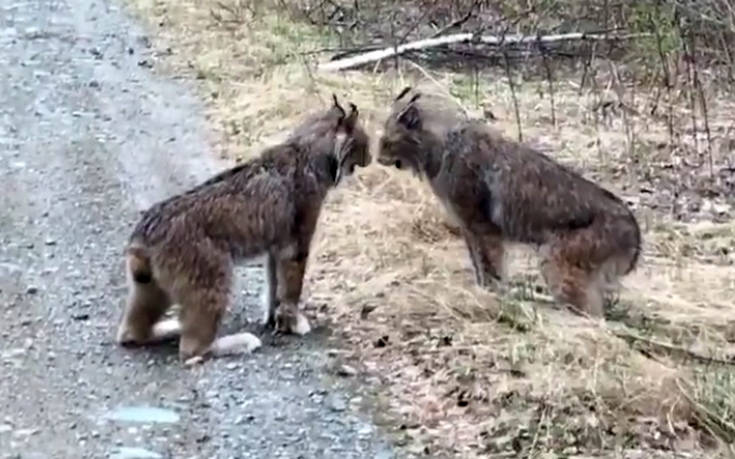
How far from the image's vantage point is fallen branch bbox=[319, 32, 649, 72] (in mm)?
11680

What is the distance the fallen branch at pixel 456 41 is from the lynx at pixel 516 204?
12.1ft

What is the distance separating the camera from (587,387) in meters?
A: 5.95

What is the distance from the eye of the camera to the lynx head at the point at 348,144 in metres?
7.20

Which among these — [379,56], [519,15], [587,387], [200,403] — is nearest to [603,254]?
[587,387]

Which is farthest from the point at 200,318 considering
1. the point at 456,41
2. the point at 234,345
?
the point at 456,41

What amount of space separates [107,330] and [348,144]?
132 centimetres

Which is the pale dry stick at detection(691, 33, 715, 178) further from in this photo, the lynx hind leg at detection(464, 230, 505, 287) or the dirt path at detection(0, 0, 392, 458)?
the dirt path at detection(0, 0, 392, 458)

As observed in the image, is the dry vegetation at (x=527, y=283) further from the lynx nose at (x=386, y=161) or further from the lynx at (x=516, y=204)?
the lynx nose at (x=386, y=161)

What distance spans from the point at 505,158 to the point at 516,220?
13.0 inches

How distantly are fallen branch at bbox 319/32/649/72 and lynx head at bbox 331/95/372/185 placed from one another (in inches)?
165

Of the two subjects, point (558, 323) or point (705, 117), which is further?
point (705, 117)

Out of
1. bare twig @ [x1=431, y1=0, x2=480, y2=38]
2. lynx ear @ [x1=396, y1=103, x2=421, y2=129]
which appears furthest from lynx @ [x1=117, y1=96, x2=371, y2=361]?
bare twig @ [x1=431, y1=0, x2=480, y2=38]

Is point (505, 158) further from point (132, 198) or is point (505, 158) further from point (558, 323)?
point (132, 198)


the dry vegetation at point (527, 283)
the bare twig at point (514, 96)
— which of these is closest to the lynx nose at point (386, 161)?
the dry vegetation at point (527, 283)
